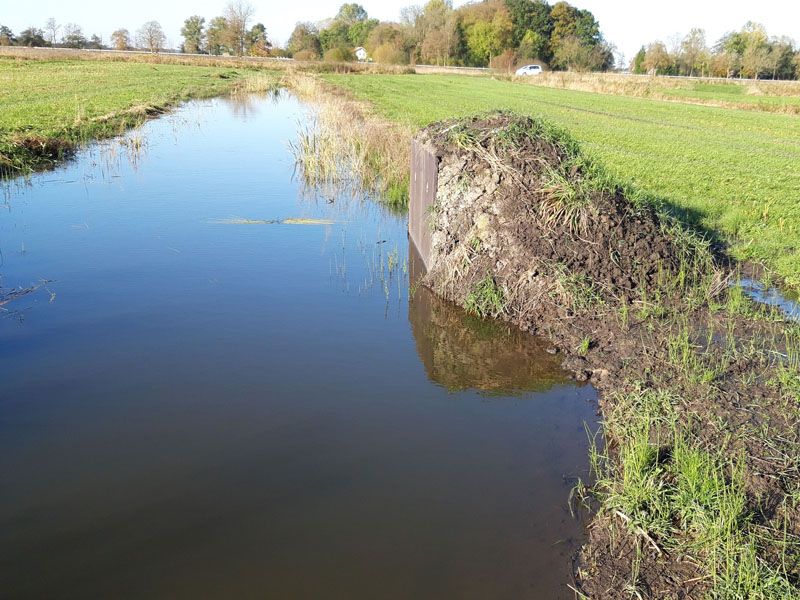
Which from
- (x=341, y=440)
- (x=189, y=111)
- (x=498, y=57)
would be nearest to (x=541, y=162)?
(x=341, y=440)

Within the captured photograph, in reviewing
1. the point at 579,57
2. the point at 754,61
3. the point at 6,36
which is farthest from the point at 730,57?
the point at 6,36

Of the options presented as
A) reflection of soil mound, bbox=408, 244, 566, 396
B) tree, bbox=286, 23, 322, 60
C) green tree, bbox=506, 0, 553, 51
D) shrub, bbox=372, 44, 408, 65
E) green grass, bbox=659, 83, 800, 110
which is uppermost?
green tree, bbox=506, 0, 553, 51

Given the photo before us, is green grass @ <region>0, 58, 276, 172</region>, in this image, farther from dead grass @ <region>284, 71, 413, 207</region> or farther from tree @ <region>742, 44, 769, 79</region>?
tree @ <region>742, 44, 769, 79</region>

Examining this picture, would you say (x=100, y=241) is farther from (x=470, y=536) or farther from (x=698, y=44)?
(x=698, y=44)

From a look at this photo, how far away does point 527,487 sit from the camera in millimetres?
4125

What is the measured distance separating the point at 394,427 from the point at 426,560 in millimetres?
1366

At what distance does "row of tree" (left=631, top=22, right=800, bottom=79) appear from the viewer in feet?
214

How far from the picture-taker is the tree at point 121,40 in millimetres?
97812

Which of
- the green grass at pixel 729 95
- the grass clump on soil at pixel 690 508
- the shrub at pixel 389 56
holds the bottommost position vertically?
the grass clump on soil at pixel 690 508

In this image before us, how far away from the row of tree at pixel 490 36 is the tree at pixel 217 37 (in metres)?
9.15

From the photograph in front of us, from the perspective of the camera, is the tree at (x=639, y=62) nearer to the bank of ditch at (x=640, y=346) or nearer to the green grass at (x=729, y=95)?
the green grass at (x=729, y=95)

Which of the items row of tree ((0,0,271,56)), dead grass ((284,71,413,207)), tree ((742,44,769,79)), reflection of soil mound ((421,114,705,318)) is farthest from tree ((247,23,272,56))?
reflection of soil mound ((421,114,705,318))

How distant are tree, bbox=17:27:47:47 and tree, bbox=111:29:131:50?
16072 millimetres

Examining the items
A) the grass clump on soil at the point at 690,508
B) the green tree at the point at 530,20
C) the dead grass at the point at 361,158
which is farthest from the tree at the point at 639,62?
the grass clump on soil at the point at 690,508
